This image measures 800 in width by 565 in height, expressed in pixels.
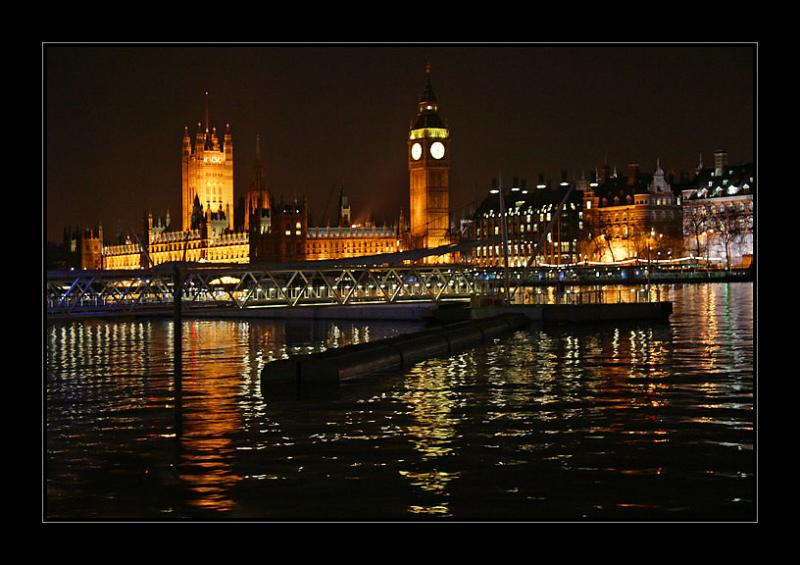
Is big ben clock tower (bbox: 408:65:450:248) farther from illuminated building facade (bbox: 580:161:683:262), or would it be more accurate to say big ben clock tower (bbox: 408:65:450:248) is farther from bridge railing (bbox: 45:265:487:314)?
bridge railing (bbox: 45:265:487:314)

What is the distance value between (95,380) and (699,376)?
37.8ft

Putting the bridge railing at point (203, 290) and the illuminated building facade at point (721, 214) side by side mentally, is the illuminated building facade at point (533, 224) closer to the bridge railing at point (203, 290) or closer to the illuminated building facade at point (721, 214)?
the illuminated building facade at point (721, 214)

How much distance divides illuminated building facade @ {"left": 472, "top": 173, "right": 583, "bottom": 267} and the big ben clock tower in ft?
26.4

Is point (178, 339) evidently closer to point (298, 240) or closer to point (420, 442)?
point (420, 442)

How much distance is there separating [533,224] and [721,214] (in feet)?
101

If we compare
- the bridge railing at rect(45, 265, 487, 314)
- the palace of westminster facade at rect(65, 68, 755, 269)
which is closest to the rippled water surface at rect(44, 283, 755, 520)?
the bridge railing at rect(45, 265, 487, 314)

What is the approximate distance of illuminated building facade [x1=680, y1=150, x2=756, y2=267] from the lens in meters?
147

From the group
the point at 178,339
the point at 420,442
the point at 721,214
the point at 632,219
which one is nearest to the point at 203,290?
the point at 178,339

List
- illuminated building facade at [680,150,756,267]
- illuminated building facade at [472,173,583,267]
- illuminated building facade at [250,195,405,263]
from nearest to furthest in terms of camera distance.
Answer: illuminated building facade at [680,150,756,267]
illuminated building facade at [472,173,583,267]
illuminated building facade at [250,195,405,263]

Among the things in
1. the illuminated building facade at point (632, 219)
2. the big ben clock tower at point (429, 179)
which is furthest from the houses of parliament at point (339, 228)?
the illuminated building facade at point (632, 219)

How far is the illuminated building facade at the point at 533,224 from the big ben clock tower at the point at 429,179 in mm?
8034

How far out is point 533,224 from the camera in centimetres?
17438

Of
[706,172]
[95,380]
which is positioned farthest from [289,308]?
[706,172]
